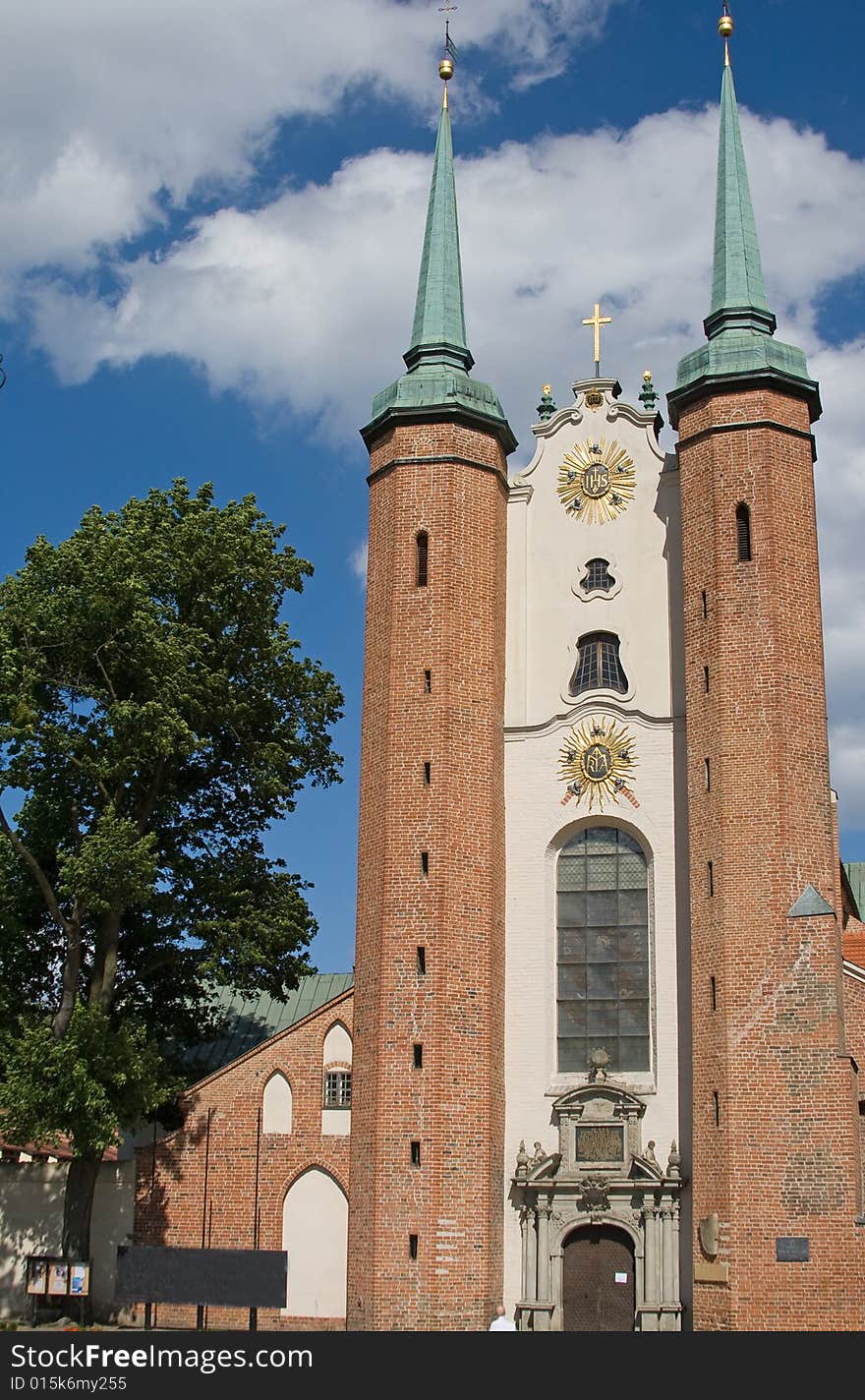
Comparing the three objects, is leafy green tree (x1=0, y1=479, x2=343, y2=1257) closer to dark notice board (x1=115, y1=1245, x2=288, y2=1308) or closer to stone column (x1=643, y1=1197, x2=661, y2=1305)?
dark notice board (x1=115, y1=1245, x2=288, y2=1308)

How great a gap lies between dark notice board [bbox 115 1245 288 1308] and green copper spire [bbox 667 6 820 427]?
52.4ft

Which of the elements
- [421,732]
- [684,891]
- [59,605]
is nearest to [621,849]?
[684,891]

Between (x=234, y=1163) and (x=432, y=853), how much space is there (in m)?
6.08

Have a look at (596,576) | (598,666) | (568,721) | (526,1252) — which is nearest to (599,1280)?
(526,1252)

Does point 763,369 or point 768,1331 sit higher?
point 763,369

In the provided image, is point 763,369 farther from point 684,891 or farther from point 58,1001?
point 58,1001

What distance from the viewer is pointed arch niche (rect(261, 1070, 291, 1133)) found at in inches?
1106

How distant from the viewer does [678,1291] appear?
83.5 feet

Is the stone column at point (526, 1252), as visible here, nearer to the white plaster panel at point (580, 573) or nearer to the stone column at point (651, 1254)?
the stone column at point (651, 1254)

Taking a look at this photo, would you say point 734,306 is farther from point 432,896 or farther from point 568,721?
point 432,896

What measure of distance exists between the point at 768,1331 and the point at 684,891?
690 cm

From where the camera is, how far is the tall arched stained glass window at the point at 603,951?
89.9ft

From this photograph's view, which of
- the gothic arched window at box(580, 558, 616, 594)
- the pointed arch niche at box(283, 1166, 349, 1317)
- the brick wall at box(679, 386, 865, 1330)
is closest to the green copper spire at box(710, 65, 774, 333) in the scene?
the brick wall at box(679, 386, 865, 1330)

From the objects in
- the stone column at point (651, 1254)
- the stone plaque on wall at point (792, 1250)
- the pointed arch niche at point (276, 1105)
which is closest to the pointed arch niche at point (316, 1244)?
the pointed arch niche at point (276, 1105)
